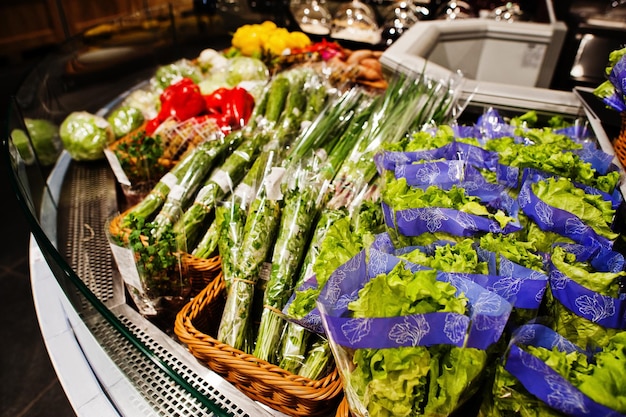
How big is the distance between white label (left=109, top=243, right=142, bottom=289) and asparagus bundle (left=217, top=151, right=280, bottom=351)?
Answer: 0.32 metres

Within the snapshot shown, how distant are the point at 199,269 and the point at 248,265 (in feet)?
0.80

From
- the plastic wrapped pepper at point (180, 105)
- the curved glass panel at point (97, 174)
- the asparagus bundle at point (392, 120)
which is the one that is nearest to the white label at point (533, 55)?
the asparagus bundle at point (392, 120)

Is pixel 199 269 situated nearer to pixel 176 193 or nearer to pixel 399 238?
pixel 176 193

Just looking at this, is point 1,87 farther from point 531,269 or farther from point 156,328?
point 531,269

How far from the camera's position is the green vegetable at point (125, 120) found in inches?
99.7

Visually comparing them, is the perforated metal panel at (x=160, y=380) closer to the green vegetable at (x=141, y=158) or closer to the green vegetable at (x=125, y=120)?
the green vegetable at (x=141, y=158)

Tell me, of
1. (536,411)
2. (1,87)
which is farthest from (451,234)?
(1,87)

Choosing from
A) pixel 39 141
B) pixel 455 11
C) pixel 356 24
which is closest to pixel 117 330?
pixel 39 141

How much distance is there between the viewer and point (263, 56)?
345 centimetres

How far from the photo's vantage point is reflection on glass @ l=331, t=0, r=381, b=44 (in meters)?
3.72

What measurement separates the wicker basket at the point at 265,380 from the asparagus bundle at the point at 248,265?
12cm

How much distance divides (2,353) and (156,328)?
82.0 inches

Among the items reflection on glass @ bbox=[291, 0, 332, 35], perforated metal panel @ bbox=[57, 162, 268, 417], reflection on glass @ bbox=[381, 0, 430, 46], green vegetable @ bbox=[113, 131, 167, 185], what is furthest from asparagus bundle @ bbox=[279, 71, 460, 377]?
reflection on glass @ bbox=[291, 0, 332, 35]

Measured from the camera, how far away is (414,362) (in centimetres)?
81
